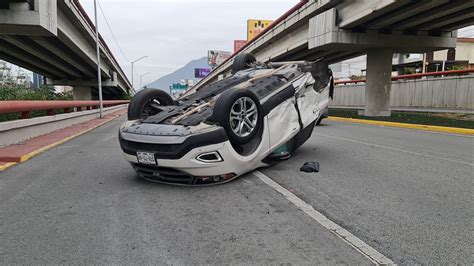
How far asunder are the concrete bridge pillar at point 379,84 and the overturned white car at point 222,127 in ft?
49.5

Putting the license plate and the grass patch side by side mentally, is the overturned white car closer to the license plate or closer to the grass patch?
the license plate

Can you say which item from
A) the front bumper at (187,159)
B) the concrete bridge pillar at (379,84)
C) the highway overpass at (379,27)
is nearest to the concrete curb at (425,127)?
the concrete bridge pillar at (379,84)

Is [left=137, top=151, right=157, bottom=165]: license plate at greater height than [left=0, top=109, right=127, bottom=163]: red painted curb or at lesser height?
greater

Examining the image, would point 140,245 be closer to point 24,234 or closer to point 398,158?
point 24,234

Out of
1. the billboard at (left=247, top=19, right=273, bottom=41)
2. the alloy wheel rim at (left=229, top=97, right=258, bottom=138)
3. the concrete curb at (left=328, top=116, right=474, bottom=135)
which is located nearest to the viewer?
the alloy wheel rim at (left=229, top=97, right=258, bottom=138)

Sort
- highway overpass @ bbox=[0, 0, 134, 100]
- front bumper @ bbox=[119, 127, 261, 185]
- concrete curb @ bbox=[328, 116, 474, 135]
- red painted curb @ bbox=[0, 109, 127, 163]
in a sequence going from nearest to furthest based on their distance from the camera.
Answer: front bumper @ bbox=[119, 127, 261, 185]
red painted curb @ bbox=[0, 109, 127, 163]
concrete curb @ bbox=[328, 116, 474, 135]
highway overpass @ bbox=[0, 0, 134, 100]

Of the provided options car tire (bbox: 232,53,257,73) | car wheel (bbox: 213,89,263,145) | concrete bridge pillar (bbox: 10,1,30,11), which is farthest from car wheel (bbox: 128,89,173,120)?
concrete bridge pillar (bbox: 10,1,30,11)

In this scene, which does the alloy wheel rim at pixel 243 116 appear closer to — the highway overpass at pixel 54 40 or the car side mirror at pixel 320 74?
the car side mirror at pixel 320 74

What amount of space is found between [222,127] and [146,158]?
3.38ft

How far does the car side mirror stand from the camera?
22.0 feet

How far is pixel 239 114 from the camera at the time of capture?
5016 millimetres

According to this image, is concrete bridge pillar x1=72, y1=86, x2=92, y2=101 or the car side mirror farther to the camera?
concrete bridge pillar x1=72, y1=86, x2=92, y2=101

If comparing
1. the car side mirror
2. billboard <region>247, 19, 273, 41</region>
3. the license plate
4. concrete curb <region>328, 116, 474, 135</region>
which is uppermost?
billboard <region>247, 19, 273, 41</region>

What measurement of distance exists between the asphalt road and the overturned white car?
0.93 feet
